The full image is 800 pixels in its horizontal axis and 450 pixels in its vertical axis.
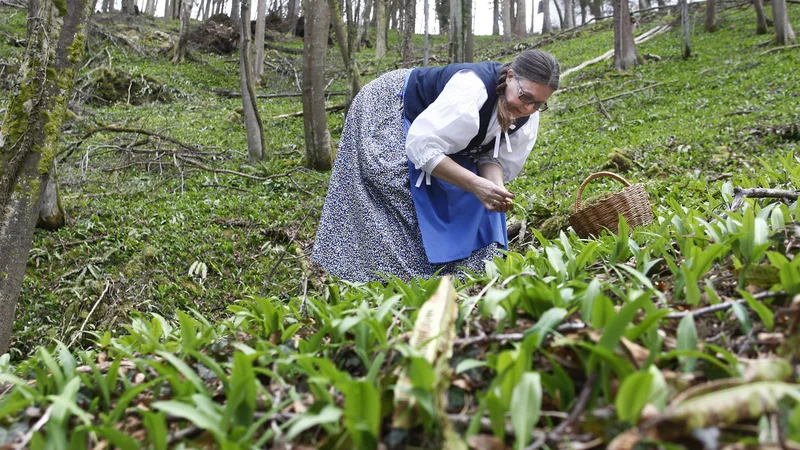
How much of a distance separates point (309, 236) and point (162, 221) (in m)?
1.62

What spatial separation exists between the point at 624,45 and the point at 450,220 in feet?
41.3

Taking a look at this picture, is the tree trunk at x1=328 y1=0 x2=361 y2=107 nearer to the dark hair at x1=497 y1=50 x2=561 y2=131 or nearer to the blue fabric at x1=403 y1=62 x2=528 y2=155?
the blue fabric at x1=403 y1=62 x2=528 y2=155

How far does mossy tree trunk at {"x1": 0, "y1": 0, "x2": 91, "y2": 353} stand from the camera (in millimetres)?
3537

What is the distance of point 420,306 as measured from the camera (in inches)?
69.7

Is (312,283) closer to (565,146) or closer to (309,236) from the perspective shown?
(309,236)

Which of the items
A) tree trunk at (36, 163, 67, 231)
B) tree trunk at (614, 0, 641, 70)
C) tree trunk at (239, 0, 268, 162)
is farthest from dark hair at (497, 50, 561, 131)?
tree trunk at (614, 0, 641, 70)

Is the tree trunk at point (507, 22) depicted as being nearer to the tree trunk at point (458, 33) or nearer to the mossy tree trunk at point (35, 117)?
the tree trunk at point (458, 33)

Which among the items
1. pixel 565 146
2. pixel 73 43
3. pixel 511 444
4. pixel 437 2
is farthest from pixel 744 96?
pixel 437 2

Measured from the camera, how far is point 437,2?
34.9 m

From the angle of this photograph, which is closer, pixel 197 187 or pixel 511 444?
pixel 511 444

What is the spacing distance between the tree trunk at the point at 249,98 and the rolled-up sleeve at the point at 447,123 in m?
5.81

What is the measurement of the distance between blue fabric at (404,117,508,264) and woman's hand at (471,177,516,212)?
32 centimetres

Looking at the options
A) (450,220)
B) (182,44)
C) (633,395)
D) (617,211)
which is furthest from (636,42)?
(633,395)

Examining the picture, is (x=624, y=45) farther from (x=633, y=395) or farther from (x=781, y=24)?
(x=633, y=395)
